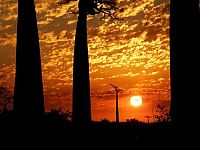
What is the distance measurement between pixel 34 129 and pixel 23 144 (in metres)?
0.80

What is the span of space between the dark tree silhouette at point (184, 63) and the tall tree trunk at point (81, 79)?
10671 millimetres

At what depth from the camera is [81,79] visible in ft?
62.8

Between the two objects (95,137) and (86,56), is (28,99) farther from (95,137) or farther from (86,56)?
(86,56)

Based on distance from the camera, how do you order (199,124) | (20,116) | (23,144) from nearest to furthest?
1. (199,124)
2. (23,144)
3. (20,116)

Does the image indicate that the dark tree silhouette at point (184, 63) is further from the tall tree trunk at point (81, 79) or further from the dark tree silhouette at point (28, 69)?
the tall tree trunk at point (81, 79)

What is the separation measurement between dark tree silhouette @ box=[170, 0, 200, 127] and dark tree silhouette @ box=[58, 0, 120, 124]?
10190 mm

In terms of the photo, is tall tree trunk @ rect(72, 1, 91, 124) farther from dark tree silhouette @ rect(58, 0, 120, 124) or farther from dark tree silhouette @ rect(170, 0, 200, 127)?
dark tree silhouette @ rect(170, 0, 200, 127)

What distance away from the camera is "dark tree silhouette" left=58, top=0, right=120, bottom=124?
18875 millimetres

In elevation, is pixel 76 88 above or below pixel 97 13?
below

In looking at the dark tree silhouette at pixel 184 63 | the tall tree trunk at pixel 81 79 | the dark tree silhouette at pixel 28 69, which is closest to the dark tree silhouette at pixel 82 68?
the tall tree trunk at pixel 81 79

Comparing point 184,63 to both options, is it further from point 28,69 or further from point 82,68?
point 82,68

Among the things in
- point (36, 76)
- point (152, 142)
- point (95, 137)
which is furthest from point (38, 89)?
point (152, 142)

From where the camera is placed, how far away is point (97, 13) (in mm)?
19141

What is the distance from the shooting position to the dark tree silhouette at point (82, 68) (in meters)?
18.9
